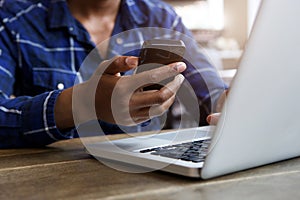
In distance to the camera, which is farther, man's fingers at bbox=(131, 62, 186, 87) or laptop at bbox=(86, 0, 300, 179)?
man's fingers at bbox=(131, 62, 186, 87)

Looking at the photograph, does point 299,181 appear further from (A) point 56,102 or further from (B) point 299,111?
(A) point 56,102

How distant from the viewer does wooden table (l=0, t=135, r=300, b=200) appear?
1.27 ft

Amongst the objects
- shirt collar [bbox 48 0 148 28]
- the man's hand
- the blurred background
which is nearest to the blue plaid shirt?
shirt collar [bbox 48 0 148 28]

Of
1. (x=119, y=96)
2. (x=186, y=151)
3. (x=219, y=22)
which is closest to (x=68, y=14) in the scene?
(x=119, y=96)

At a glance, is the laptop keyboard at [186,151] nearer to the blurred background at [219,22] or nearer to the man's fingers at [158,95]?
the man's fingers at [158,95]

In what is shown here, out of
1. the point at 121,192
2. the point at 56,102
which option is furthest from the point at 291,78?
the point at 56,102

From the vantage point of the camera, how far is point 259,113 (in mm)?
412

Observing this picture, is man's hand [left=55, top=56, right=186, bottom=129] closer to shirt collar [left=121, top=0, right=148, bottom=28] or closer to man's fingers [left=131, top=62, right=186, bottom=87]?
man's fingers [left=131, top=62, right=186, bottom=87]

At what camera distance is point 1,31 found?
44.5 inches

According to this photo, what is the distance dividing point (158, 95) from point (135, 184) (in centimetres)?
15

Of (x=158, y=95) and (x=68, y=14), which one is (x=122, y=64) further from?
(x=68, y=14)

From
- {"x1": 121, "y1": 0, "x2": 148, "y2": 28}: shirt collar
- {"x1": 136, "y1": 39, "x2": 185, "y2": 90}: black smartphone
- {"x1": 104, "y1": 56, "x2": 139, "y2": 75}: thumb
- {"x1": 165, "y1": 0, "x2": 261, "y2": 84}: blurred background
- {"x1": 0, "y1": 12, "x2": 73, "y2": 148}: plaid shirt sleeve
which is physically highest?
{"x1": 136, "y1": 39, "x2": 185, "y2": 90}: black smartphone

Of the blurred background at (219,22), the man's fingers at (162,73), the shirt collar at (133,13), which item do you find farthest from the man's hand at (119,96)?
the blurred background at (219,22)

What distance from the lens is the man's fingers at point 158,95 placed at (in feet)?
1.81
